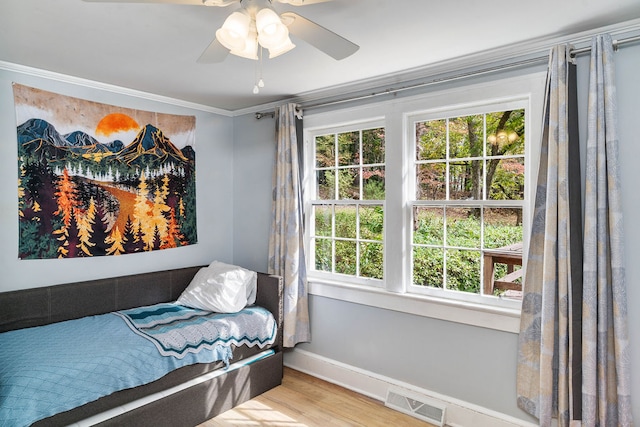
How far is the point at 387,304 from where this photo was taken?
304cm

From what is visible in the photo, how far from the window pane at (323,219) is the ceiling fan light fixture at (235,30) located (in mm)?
2174

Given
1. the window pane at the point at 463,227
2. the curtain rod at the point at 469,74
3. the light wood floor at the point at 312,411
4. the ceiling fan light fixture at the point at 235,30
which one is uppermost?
the curtain rod at the point at 469,74

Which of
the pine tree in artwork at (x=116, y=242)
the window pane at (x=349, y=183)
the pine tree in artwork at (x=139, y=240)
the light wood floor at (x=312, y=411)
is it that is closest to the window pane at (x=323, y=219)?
the window pane at (x=349, y=183)

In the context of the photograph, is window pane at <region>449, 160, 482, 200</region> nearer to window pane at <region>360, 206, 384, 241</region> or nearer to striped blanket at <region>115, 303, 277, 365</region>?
window pane at <region>360, 206, 384, 241</region>

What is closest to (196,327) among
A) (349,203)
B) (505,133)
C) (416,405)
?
(349,203)

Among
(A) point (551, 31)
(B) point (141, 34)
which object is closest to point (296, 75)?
(B) point (141, 34)

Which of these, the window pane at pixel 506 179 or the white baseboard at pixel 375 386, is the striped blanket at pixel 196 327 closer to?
the white baseboard at pixel 375 386

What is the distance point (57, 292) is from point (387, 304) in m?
2.45

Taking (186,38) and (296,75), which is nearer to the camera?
(186,38)

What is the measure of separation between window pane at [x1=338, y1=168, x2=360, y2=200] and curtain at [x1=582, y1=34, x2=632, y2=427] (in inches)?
66.0

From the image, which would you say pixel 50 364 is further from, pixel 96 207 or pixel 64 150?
pixel 64 150

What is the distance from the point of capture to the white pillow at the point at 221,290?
3191mm

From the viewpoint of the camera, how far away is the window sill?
99.2 inches

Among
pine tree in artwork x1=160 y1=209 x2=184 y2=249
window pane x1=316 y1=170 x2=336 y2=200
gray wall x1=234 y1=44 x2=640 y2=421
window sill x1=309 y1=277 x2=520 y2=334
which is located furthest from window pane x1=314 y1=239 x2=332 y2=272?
pine tree in artwork x1=160 y1=209 x2=184 y2=249
